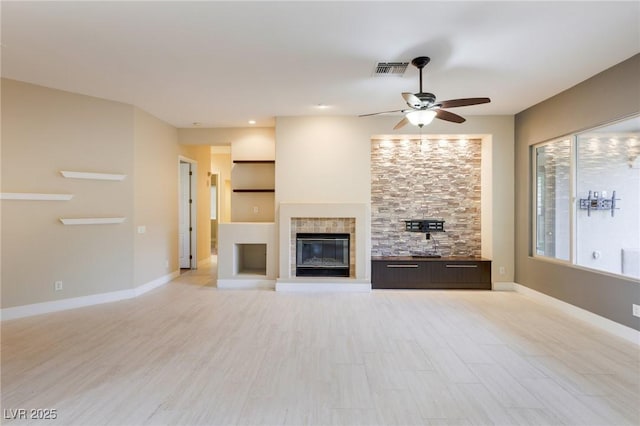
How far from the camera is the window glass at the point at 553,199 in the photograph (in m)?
4.25

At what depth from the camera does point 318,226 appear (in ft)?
17.5

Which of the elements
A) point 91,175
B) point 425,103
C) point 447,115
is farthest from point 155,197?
point 447,115

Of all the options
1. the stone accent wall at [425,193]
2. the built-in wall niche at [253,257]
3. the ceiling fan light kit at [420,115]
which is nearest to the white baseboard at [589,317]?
the stone accent wall at [425,193]

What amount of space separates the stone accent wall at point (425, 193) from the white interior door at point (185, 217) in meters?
4.15

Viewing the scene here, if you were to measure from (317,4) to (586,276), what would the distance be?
14.2 ft

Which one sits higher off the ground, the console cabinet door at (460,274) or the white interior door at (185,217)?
the white interior door at (185,217)

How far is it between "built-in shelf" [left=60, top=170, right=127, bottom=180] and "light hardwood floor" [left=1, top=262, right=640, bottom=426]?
182cm

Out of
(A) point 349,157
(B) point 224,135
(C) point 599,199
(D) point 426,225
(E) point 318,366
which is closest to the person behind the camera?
(E) point 318,366

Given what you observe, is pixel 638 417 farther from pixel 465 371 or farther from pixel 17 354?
pixel 17 354

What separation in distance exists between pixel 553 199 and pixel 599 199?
0.56 meters

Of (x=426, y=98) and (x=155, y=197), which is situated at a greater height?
(x=426, y=98)

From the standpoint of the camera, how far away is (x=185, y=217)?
6.94 meters

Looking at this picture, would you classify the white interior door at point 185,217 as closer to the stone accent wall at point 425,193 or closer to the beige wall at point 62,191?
the beige wall at point 62,191

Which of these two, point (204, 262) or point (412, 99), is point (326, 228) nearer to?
point (412, 99)
